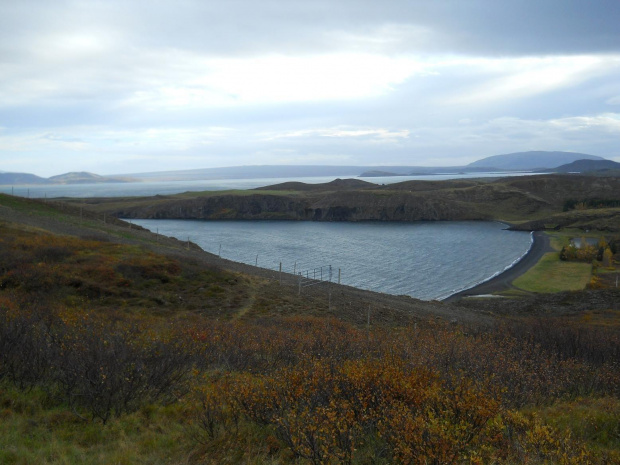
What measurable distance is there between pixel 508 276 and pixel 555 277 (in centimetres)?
424

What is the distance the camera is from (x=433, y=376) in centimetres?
691

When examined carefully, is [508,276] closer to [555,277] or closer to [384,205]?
[555,277]

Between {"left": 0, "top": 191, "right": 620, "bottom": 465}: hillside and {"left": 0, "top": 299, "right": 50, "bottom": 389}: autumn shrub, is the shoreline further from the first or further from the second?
{"left": 0, "top": 299, "right": 50, "bottom": 389}: autumn shrub

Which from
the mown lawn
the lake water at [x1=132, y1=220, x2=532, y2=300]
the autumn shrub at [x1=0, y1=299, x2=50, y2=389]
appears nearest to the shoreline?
the mown lawn

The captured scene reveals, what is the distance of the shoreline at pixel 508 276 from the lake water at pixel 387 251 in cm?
104

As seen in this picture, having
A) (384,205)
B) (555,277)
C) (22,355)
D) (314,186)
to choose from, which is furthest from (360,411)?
(314,186)

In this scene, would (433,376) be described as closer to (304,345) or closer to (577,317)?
(304,345)

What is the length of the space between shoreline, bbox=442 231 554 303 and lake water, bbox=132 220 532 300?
3.42 feet

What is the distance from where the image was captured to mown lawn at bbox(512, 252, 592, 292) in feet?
131

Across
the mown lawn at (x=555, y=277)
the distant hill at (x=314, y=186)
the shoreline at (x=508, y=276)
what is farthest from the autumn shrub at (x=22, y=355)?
the distant hill at (x=314, y=186)

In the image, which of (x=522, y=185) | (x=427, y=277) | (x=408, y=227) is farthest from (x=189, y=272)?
(x=522, y=185)

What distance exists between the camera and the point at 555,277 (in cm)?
4400

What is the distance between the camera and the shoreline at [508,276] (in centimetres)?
3841

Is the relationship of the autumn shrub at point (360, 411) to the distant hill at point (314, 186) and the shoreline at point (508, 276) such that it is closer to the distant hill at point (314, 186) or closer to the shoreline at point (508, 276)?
the shoreline at point (508, 276)
